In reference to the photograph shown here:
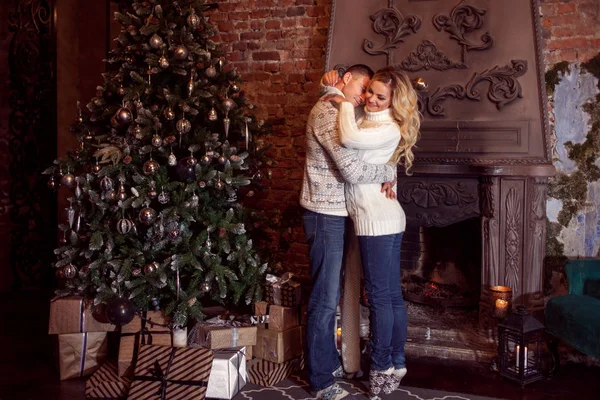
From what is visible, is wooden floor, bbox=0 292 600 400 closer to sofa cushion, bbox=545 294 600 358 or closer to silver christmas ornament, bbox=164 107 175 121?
sofa cushion, bbox=545 294 600 358

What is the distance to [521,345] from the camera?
3410 mm

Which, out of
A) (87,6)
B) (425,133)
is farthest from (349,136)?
(87,6)

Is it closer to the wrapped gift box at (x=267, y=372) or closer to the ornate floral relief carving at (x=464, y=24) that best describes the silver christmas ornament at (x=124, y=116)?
the wrapped gift box at (x=267, y=372)

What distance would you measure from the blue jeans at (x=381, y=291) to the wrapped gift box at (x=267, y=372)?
2.06ft

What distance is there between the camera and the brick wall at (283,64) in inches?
179

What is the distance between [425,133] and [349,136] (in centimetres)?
137

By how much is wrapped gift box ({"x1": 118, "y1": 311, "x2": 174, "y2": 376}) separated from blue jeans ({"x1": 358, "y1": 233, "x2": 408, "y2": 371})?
1.22 metres

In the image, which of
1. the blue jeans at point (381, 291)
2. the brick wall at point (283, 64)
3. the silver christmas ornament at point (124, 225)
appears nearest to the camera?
the blue jeans at point (381, 291)

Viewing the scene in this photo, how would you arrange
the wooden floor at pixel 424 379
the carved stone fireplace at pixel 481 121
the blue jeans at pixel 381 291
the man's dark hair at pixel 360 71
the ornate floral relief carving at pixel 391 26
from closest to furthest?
the blue jeans at pixel 381 291 < the man's dark hair at pixel 360 71 < the wooden floor at pixel 424 379 < the carved stone fireplace at pixel 481 121 < the ornate floral relief carving at pixel 391 26

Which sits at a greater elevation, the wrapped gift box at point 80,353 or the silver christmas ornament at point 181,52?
the silver christmas ornament at point 181,52

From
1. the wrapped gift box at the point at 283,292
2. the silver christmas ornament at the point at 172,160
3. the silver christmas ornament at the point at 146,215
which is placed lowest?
the wrapped gift box at the point at 283,292

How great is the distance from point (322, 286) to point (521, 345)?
131 centimetres

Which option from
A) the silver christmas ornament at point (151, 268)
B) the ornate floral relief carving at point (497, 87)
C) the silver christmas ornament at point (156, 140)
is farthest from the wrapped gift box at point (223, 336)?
the ornate floral relief carving at point (497, 87)

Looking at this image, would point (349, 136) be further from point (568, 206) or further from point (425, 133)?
point (568, 206)
